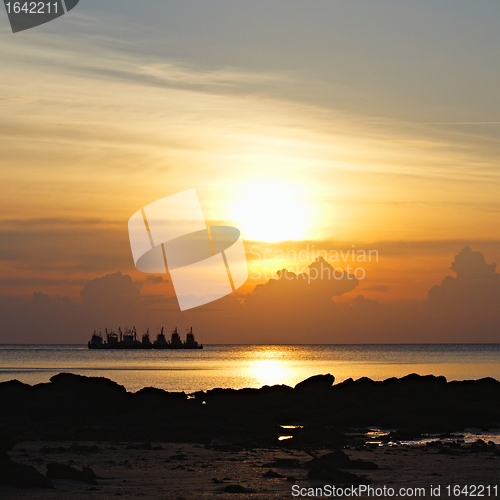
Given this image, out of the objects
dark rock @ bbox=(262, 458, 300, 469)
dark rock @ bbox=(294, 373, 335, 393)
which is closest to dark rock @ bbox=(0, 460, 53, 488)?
dark rock @ bbox=(262, 458, 300, 469)

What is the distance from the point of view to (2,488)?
1792cm

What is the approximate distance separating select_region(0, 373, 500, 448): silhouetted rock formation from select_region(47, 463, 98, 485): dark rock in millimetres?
9113

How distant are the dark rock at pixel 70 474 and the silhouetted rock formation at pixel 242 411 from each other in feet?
29.9

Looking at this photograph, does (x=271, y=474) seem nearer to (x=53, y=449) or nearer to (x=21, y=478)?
(x=21, y=478)

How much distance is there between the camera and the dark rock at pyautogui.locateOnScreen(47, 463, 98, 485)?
1923 centimetres

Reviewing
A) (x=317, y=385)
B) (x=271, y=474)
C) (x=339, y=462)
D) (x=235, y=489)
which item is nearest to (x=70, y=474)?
(x=235, y=489)

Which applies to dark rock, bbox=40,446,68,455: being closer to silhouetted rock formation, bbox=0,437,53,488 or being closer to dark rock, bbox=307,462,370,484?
silhouetted rock formation, bbox=0,437,53,488

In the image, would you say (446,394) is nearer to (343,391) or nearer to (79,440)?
(343,391)

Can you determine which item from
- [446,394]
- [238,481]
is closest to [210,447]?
[238,481]

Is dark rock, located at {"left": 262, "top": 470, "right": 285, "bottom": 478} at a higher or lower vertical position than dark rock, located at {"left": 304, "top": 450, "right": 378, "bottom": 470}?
lower

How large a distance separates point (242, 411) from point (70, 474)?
21.7m

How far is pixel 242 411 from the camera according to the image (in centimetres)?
4012

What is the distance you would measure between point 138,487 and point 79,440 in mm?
11465

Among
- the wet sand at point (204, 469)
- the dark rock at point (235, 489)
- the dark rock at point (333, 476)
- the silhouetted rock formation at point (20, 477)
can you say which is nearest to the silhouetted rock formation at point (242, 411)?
the wet sand at point (204, 469)
